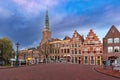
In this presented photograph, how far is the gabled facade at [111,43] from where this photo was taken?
73.9 m

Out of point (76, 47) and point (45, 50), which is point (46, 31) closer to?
point (45, 50)

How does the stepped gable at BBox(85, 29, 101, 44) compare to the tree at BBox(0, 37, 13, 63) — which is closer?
the tree at BBox(0, 37, 13, 63)

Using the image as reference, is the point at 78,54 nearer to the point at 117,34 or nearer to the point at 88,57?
the point at 88,57

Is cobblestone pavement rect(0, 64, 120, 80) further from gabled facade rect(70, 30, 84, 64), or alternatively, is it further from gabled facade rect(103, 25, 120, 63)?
gabled facade rect(70, 30, 84, 64)

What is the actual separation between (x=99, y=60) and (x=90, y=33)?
1101 cm

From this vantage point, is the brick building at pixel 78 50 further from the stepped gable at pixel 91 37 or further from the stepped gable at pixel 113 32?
the stepped gable at pixel 113 32

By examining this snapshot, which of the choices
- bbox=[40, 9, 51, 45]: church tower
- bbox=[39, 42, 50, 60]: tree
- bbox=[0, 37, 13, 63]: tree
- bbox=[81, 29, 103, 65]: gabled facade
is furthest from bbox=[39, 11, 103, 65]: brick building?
bbox=[0, 37, 13, 63]: tree

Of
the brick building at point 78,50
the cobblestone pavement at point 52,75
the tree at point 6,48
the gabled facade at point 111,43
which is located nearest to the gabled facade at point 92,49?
the brick building at point 78,50

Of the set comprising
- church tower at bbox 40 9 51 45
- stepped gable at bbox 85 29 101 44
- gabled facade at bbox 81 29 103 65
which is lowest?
gabled facade at bbox 81 29 103 65

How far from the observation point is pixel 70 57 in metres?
92.4

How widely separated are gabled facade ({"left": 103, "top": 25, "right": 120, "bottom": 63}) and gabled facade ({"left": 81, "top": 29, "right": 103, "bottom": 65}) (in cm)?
757

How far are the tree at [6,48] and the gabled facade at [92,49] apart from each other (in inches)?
1081

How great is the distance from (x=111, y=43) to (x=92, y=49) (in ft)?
38.6

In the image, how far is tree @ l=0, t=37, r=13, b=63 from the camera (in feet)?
269
